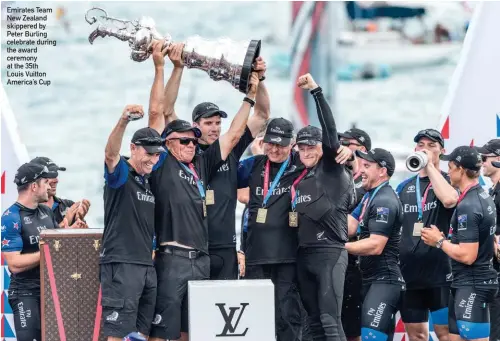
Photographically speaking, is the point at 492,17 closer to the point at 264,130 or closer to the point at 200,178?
the point at 264,130

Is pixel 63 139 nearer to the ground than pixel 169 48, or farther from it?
nearer to the ground

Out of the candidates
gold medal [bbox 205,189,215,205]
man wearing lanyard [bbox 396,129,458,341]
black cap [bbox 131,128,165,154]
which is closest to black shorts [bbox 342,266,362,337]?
man wearing lanyard [bbox 396,129,458,341]

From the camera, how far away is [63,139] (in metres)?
38.2

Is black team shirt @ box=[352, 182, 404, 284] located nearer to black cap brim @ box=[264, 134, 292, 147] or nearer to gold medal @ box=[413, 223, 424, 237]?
gold medal @ box=[413, 223, 424, 237]

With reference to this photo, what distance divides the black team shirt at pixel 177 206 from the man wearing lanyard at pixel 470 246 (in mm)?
1845

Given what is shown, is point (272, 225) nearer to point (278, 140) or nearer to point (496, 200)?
point (278, 140)

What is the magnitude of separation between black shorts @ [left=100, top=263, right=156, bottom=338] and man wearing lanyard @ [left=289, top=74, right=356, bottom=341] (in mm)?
1306

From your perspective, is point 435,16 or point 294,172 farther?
point 435,16

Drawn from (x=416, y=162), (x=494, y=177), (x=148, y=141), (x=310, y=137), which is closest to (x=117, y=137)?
(x=148, y=141)

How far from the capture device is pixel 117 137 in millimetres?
7188

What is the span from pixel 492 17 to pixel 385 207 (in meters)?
2.64

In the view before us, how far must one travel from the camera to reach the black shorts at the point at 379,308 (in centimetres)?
831

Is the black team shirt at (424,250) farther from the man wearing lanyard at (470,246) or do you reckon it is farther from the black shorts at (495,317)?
the black shorts at (495,317)

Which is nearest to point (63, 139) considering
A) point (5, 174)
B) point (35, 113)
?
point (35, 113)
